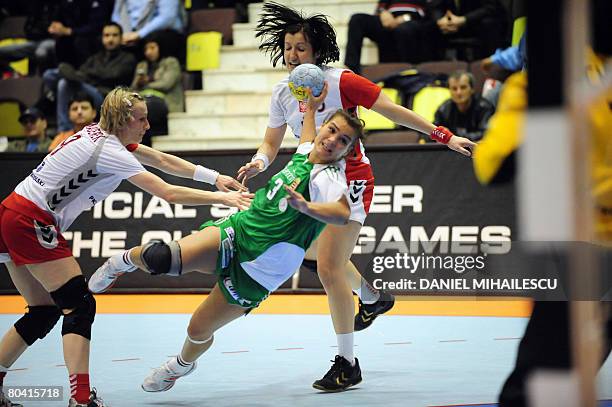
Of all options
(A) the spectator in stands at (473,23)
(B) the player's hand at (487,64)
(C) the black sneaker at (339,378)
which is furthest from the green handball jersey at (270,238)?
(A) the spectator in stands at (473,23)

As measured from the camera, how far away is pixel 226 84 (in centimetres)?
1291

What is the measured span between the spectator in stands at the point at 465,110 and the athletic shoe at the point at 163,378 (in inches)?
228

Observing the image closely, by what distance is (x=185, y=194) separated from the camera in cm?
465

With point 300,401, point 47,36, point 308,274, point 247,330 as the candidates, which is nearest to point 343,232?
point 300,401

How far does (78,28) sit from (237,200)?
9.43m

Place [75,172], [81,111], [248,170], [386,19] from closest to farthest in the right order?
[75,172], [248,170], [81,111], [386,19]

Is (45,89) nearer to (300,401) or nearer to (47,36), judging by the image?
(47,36)

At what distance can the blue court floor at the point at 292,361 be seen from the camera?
15.9 ft

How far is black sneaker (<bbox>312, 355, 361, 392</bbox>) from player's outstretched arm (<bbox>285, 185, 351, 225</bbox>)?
1156 mm

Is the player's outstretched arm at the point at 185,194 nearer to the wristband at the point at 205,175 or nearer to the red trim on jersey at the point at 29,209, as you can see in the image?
the wristband at the point at 205,175

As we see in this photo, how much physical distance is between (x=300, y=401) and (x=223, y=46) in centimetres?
896

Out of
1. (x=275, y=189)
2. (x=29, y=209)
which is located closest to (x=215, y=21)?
(x=275, y=189)

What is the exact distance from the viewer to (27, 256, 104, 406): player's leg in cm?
421

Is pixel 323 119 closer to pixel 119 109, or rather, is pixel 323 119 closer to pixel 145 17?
pixel 119 109
